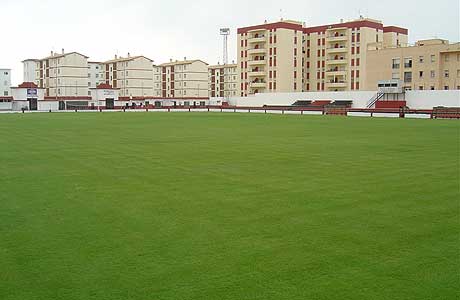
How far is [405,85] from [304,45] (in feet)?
90.2

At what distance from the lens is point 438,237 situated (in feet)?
27.3

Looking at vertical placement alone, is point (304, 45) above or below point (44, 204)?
above

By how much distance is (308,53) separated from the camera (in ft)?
345

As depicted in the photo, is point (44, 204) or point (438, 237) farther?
point (44, 204)

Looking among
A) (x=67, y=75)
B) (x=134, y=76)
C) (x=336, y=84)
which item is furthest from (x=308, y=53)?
(x=67, y=75)

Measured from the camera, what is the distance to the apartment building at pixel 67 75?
113 meters

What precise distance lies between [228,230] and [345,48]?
91248mm

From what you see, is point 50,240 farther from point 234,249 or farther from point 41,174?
point 41,174

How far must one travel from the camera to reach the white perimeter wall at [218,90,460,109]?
6762cm

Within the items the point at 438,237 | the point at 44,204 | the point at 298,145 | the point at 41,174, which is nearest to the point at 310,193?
the point at 438,237

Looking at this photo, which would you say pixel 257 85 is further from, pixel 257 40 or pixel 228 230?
pixel 228 230

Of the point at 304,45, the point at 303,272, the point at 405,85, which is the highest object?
the point at 304,45

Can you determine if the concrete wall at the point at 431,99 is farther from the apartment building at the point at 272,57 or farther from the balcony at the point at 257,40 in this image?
the balcony at the point at 257,40

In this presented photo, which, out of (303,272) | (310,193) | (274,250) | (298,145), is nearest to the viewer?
(303,272)
